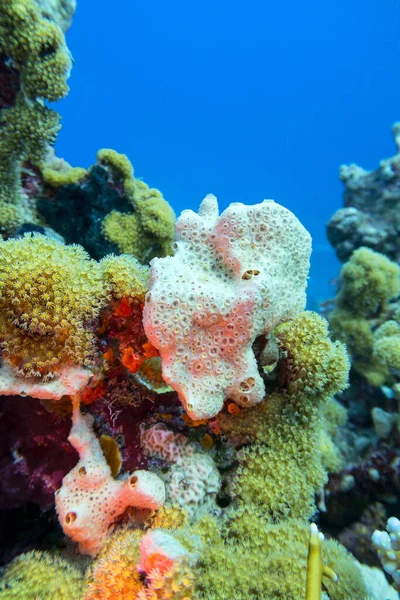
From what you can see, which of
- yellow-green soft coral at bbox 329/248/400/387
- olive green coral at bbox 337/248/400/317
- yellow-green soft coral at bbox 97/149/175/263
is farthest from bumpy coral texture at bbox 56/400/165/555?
olive green coral at bbox 337/248/400/317

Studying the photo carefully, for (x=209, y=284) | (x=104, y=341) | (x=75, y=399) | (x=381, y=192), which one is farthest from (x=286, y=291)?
(x=381, y=192)

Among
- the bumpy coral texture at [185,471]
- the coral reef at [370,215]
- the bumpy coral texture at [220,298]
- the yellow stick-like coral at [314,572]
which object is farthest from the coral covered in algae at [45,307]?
the coral reef at [370,215]

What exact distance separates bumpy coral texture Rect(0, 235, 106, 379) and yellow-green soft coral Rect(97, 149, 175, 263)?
128 inches

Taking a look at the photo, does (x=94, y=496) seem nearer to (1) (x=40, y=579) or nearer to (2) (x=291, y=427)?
(1) (x=40, y=579)

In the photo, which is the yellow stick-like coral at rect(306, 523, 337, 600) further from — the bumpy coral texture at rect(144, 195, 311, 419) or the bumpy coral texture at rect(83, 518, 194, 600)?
the bumpy coral texture at rect(144, 195, 311, 419)

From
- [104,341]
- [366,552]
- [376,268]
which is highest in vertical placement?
[376,268]

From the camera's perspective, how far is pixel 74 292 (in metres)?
2.33

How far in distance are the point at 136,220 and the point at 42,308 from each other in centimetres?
374

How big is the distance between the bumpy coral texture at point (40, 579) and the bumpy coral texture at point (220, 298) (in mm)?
1254

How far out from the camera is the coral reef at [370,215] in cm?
766

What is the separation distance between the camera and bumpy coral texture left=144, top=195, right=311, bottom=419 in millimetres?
2260

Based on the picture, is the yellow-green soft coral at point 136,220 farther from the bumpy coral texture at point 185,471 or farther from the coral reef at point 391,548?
the coral reef at point 391,548

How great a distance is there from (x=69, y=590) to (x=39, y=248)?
2.12m

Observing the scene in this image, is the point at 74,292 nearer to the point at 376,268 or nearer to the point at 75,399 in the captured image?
the point at 75,399
